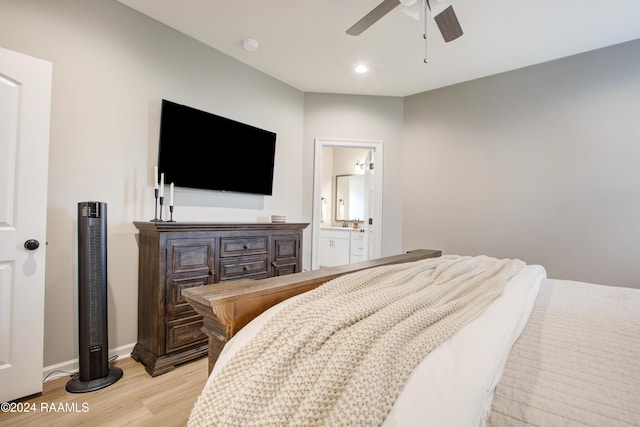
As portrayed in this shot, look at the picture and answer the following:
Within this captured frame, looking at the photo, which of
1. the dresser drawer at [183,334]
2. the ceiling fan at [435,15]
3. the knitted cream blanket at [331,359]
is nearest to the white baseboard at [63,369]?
the dresser drawer at [183,334]

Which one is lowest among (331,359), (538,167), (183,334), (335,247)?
(183,334)

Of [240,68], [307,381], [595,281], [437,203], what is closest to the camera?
[307,381]

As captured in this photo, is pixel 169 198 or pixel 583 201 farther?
pixel 583 201

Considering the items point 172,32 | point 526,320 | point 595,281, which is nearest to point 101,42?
point 172,32

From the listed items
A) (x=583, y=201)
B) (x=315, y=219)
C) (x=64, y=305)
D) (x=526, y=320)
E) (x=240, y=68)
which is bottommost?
(x=64, y=305)

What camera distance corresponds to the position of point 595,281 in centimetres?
283

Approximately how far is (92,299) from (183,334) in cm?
64

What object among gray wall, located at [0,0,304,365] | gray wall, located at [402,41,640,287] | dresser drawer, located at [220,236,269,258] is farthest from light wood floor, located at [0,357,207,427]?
gray wall, located at [402,41,640,287]

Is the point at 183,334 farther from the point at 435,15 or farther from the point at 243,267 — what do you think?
the point at 435,15

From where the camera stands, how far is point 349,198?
6148 mm

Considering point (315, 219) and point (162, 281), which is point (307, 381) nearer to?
point (162, 281)

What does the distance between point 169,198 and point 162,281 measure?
2.55ft

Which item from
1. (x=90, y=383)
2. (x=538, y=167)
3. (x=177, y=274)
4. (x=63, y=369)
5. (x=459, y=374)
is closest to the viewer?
(x=459, y=374)

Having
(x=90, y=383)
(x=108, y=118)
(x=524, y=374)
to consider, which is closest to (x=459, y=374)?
(x=524, y=374)
